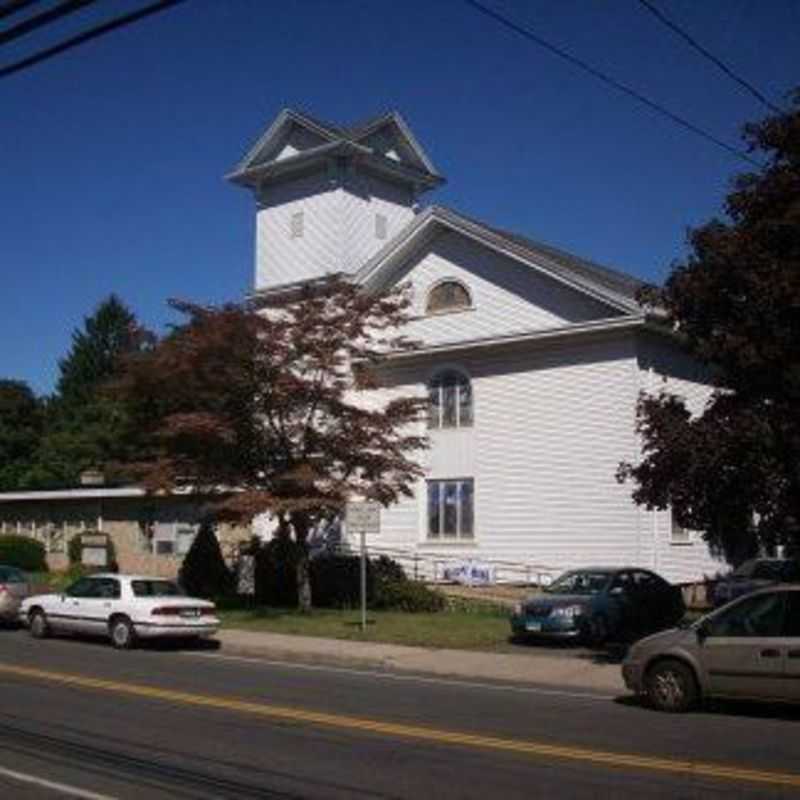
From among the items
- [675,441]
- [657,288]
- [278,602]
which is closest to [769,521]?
[675,441]

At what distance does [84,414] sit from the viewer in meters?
86.9

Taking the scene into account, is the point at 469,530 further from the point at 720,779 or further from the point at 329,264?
the point at 720,779

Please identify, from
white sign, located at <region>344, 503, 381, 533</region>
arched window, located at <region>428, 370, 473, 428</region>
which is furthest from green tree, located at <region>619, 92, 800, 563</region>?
arched window, located at <region>428, 370, 473, 428</region>

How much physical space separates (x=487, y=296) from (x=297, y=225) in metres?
9.58

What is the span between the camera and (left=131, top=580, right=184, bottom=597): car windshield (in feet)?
80.7

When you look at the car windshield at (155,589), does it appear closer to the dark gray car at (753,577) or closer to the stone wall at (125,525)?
the dark gray car at (753,577)

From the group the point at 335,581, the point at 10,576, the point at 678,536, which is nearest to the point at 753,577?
the point at 678,536

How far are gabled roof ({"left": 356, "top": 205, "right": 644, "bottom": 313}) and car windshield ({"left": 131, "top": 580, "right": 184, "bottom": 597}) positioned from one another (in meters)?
14.1

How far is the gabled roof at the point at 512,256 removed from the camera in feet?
112

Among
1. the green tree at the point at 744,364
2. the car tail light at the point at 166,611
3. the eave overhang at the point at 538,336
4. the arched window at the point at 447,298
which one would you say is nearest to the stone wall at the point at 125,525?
the eave overhang at the point at 538,336

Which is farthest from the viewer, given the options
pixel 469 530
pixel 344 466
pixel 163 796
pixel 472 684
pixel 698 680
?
pixel 469 530

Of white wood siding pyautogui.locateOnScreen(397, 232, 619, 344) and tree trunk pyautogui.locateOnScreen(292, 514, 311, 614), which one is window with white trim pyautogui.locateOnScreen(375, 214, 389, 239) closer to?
white wood siding pyautogui.locateOnScreen(397, 232, 619, 344)

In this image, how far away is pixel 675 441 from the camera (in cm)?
1994

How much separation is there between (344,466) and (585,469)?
707 centimetres
